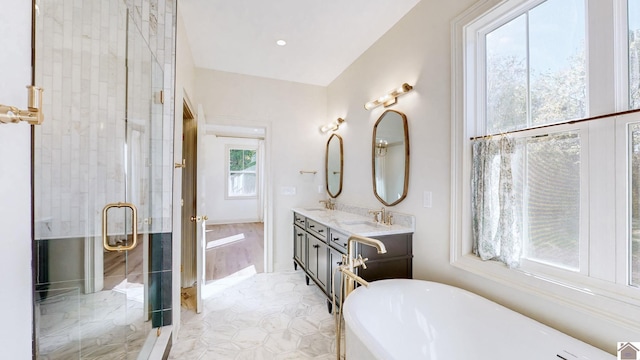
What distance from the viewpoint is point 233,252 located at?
4.20m

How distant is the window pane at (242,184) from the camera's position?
6.85 m

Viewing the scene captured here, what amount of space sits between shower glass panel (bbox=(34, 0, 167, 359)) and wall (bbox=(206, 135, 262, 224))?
16.6 ft

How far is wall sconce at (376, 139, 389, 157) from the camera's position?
2.42m

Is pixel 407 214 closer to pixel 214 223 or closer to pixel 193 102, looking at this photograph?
pixel 193 102

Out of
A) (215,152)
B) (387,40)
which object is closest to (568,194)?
(387,40)

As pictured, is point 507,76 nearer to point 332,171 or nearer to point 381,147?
point 381,147

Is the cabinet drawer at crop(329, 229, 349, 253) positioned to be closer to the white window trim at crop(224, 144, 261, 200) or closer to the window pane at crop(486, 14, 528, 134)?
the window pane at crop(486, 14, 528, 134)

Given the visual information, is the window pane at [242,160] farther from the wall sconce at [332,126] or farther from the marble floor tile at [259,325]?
the marble floor tile at [259,325]

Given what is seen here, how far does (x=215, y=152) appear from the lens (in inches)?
260

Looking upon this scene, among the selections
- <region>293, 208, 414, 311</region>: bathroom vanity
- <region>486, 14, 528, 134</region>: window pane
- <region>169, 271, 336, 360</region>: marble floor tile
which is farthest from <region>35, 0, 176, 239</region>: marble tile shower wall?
<region>486, 14, 528, 134</region>: window pane

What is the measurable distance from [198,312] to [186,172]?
4.90ft

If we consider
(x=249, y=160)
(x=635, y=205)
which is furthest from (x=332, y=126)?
(x=249, y=160)
